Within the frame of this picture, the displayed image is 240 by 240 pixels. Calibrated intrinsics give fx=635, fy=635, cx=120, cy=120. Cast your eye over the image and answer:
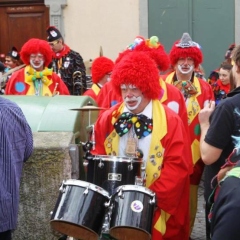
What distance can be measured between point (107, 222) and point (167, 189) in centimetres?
61

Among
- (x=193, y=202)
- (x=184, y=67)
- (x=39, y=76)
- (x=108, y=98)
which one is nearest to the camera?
(x=193, y=202)

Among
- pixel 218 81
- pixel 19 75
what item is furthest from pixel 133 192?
pixel 218 81

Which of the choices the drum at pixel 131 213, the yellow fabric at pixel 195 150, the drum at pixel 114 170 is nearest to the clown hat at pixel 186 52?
the yellow fabric at pixel 195 150

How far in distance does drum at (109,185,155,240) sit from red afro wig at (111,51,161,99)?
0.93 meters

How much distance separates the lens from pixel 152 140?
424cm

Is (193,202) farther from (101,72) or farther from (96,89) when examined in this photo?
(101,72)

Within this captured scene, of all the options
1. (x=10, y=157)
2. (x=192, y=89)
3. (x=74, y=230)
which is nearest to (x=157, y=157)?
(x=74, y=230)

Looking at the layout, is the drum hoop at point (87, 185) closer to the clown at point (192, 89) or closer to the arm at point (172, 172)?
the arm at point (172, 172)

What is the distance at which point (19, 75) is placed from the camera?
7.24 m

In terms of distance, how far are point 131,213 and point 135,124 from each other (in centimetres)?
88

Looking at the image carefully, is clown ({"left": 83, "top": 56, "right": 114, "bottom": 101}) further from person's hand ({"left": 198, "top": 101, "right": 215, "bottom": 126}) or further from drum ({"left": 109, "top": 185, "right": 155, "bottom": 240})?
drum ({"left": 109, "top": 185, "right": 155, "bottom": 240})

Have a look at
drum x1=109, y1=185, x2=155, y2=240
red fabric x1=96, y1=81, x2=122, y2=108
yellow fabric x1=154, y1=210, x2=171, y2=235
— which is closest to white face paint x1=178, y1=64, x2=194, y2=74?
red fabric x1=96, y1=81, x2=122, y2=108

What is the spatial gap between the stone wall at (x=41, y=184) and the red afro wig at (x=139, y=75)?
56 cm

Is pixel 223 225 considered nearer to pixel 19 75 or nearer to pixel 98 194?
pixel 98 194
